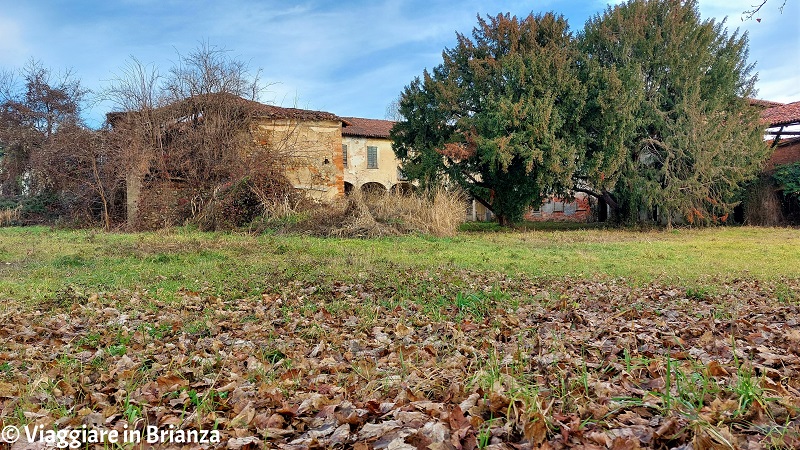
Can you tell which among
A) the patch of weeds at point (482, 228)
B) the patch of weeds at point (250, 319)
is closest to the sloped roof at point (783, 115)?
the patch of weeds at point (482, 228)

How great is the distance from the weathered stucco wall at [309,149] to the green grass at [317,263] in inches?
324

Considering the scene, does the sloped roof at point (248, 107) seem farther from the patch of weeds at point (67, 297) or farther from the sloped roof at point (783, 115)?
the sloped roof at point (783, 115)

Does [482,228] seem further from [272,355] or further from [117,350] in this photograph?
[117,350]

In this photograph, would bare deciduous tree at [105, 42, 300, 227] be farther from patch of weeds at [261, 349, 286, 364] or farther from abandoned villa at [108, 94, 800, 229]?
patch of weeds at [261, 349, 286, 364]

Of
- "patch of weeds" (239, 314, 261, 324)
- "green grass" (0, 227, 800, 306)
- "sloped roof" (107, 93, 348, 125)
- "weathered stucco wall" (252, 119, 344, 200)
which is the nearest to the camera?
"patch of weeds" (239, 314, 261, 324)

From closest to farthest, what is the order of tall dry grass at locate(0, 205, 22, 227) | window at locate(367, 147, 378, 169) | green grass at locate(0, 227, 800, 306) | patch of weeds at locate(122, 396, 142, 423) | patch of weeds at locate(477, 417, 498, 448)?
patch of weeds at locate(477, 417, 498, 448), patch of weeds at locate(122, 396, 142, 423), green grass at locate(0, 227, 800, 306), tall dry grass at locate(0, 205, 22, 227), window at locate(367, 147, 378, 169)

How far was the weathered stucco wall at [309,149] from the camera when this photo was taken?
20.1m

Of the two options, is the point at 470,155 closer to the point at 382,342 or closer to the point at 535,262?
the point at 535,262

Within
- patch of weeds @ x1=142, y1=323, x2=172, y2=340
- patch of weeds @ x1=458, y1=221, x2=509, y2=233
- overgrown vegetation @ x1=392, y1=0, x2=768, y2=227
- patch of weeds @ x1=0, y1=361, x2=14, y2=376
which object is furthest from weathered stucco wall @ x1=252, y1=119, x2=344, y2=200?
patch of weeds @ x1=0, y1=361, x2=14, y2=376

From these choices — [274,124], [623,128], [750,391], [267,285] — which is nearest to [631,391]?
[750,391]

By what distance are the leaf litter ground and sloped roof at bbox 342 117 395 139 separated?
25893 mm

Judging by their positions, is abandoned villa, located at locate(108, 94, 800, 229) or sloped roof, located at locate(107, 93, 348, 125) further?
sloped roof, located at locate(107, 93, 348, 125)

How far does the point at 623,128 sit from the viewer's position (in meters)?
19.0

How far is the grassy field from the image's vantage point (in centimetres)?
229
